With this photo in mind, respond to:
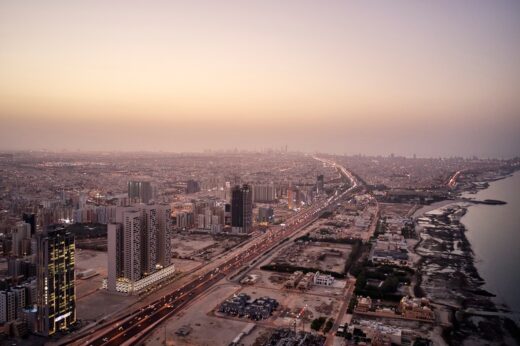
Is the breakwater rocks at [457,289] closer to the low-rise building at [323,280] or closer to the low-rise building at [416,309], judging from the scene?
the low-rise building at [416,309]

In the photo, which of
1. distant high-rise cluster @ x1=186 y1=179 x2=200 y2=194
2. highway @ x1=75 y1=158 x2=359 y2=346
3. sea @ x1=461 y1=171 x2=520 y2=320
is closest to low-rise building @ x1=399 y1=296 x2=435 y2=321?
sea @ x1=461 y1=171 x2=520 y2=320

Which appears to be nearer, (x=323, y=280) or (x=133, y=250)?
(x=133, y=250)

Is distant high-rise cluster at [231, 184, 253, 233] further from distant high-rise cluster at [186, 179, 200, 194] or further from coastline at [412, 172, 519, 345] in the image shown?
distant high-rise cluster at [186, 179, 200, 194]

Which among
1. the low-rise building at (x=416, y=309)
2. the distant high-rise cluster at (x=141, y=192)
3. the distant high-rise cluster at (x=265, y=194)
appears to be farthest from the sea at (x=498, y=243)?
the distant high-rise cluster at (x=141, y=192)

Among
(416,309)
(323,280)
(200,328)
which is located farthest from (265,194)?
(200,328)

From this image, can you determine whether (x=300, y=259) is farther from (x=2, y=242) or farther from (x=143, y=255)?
(x=2, y=242)

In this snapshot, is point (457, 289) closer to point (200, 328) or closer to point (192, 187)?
point (200, 328)
